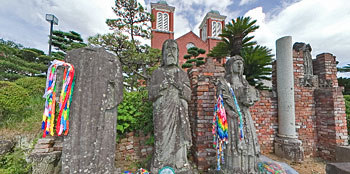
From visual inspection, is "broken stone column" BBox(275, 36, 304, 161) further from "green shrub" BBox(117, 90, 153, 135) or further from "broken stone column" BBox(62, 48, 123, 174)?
"broken stone column" BBox(62, 48, 123, 174)

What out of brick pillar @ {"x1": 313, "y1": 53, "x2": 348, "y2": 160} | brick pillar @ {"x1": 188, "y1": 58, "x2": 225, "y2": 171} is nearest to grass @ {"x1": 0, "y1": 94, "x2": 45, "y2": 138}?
brick pillar @ {"x1": 188, "y1": 58, "x2": 225, "y2": 171}

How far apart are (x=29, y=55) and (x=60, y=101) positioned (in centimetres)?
834

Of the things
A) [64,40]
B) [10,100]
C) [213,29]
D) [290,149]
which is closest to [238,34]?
[290,149]

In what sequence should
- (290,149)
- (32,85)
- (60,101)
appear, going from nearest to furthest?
(60,101) < (290,149) < (32,85)

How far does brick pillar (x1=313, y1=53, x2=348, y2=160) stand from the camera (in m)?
3.99

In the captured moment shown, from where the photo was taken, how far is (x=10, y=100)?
3.15 metres

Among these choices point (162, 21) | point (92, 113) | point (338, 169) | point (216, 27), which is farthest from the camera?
point (216, 27)

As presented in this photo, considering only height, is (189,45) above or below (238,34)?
above

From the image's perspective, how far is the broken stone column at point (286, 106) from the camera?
3.91 metres

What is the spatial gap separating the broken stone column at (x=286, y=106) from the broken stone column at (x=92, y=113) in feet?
15.9

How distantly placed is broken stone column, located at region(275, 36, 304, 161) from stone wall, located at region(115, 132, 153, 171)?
13.3ft

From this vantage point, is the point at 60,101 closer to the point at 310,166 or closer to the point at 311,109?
the point at 310,166

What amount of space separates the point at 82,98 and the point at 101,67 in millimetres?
560

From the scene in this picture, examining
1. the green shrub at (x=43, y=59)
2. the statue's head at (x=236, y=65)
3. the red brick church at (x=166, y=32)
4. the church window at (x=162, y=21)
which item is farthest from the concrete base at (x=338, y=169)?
the church window at (x=162, y=21)
